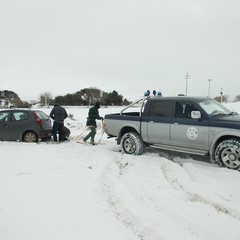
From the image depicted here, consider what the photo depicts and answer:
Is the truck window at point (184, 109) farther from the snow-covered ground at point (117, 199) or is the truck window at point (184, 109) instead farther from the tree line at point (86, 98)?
the tree line at point (86, 98)

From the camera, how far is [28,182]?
591 cm

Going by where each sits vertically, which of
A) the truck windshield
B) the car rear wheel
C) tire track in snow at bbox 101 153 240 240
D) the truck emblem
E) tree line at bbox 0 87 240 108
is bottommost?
tire track in snow at bbox 101 153 240 240

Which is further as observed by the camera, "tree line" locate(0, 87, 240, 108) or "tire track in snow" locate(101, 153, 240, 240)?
"tree line" locate(0, 87, 240, 108)

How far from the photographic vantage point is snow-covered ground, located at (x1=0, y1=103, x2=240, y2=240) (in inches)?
153

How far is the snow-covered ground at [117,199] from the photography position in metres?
3.89

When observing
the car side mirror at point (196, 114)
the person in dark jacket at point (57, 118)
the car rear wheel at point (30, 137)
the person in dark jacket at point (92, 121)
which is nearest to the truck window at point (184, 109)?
the car side mirror at point (196, 114)

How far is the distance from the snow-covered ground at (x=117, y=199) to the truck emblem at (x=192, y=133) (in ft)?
2.22

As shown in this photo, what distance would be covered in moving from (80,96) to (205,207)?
261ft

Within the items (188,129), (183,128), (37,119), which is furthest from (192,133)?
(37,119)

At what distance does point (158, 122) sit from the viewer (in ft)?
28.0

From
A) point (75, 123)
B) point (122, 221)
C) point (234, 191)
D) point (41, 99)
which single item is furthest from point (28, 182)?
point (41, 99)

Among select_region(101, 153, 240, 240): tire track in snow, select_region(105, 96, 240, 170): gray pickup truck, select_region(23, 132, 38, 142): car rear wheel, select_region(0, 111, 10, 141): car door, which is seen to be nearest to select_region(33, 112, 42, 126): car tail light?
select_region(23, 132, 38, 142): car rear wheel

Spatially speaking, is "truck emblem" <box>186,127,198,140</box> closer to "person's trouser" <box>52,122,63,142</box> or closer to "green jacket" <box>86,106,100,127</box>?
"green jacket" <box>86,106,100,127</box>

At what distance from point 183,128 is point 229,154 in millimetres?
1401
